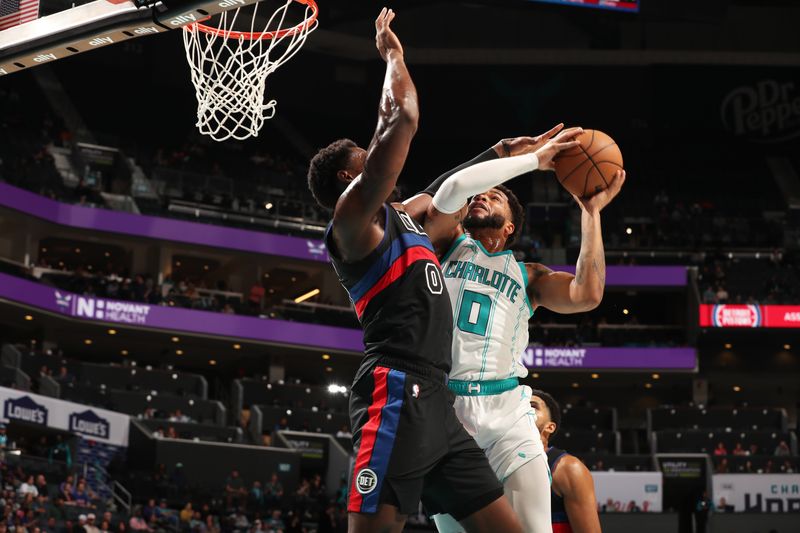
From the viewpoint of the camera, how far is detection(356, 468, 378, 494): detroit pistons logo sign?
459cm

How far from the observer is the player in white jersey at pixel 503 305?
546 cm

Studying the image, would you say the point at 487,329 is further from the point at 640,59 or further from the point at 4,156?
the point at 640,59

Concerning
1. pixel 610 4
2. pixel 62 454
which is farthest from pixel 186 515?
pixel 610 4

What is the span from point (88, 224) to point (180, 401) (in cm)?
757

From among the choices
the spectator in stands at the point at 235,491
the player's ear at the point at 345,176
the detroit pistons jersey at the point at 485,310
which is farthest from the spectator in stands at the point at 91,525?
the player's ear at the point at 345,176

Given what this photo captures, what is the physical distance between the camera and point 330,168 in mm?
5027

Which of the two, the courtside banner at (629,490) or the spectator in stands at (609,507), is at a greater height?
the courtside banner at (629,490)

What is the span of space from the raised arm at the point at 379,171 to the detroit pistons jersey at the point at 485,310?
965 mm

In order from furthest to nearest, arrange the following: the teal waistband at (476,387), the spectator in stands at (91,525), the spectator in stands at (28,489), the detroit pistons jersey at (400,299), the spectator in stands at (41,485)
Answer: the spectator in stands at (41,485)
the spectator in stands at (28,489)
the spectator in stands at (91,525)
the teal waistband at (476,387)
the detroit pistons jersey at (400,299)

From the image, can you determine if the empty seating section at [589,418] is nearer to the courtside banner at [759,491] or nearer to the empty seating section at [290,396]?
the empty seating section at [290,396]

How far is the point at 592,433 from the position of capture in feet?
109

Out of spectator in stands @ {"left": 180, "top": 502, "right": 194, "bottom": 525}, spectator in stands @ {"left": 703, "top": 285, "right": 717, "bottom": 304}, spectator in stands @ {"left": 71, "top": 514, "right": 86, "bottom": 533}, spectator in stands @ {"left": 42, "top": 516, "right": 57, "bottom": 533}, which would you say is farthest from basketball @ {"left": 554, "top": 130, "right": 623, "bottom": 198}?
spectator in stands @ {"left": 703, "top": 285, "right": 717, "bottom": 304}

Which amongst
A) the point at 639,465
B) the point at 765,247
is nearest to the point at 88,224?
the point at 639,465

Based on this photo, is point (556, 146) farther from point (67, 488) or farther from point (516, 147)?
point (67, 488)
